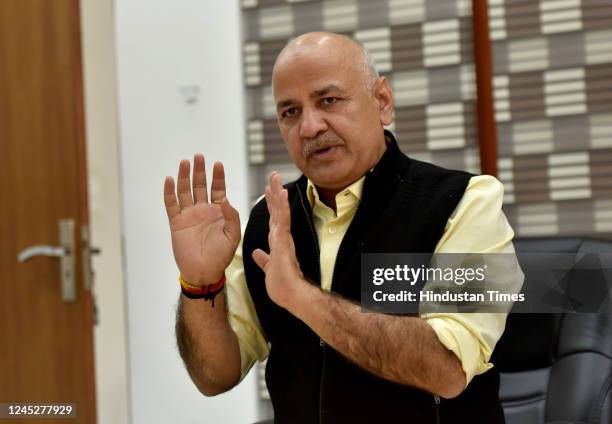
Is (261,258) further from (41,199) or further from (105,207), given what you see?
(105,207)

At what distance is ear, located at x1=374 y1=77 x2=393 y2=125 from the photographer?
122 cm

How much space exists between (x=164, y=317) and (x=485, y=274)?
152 cm

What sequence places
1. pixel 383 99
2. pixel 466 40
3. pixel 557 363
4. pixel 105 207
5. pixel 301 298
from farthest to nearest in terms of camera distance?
1. pixel 105 207
2. pixel 466 40
3. pixel 557 363
4. pixel 383 99
5. pixel 301 298

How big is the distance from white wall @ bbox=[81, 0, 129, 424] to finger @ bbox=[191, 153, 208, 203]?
3.77 ft

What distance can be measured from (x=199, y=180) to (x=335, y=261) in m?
0.27

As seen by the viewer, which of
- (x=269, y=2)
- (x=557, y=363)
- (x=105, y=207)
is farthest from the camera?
(x=105, y=207)

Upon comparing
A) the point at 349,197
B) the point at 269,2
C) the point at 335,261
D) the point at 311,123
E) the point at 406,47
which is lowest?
the point at 335,261

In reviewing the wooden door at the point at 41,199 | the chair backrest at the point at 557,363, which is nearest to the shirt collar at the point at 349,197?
the chair backrest at the point at 557,363

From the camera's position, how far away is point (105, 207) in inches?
90.9

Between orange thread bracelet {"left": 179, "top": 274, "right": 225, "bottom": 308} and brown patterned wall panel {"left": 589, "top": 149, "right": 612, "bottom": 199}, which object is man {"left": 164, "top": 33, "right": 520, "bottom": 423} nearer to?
orange thread bracelet {"left": 179, "top": 274, "right": 225, "bottom": 308}

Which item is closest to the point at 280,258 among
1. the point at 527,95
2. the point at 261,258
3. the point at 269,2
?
the point at 261,258

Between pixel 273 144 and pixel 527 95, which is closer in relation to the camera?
pixel 527 95

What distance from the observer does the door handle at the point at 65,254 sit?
1.98m

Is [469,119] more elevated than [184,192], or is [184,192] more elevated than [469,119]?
[469,119]
